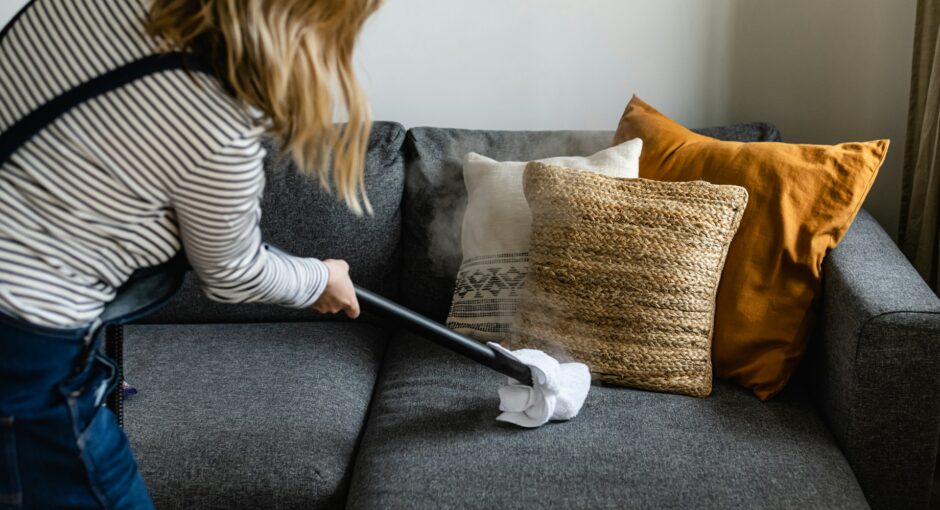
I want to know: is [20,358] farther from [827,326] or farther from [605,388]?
[827,326]

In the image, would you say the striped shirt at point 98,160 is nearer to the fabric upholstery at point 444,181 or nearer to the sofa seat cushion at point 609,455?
the sofa seat cushion at point 609,455

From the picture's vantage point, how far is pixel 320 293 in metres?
1.18

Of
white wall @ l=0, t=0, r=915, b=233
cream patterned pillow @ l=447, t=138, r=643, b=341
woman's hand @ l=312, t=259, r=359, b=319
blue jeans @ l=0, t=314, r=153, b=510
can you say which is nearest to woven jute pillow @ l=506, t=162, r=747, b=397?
cream patterned pillow @ l=447, t=138, r=643, b=341

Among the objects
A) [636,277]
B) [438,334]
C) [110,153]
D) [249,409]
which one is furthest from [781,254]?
[110,153]

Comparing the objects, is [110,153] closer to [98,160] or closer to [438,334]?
[98,160]

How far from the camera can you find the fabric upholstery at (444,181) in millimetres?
2117

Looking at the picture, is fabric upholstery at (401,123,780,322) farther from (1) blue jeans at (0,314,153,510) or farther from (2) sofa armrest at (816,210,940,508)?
(1) blue jeans at (0,314,153,510)

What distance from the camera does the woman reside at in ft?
2.90

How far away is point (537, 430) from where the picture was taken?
1.51 m

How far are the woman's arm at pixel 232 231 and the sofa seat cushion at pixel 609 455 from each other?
443 millimetres

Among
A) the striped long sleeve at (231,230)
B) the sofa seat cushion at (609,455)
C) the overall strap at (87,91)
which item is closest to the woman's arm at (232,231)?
the striped long sleeve at (231,230)

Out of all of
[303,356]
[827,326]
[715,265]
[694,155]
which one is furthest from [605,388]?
[303,356]

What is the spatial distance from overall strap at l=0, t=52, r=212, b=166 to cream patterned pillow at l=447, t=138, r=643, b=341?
107 cm

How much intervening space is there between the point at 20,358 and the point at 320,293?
380 mm
